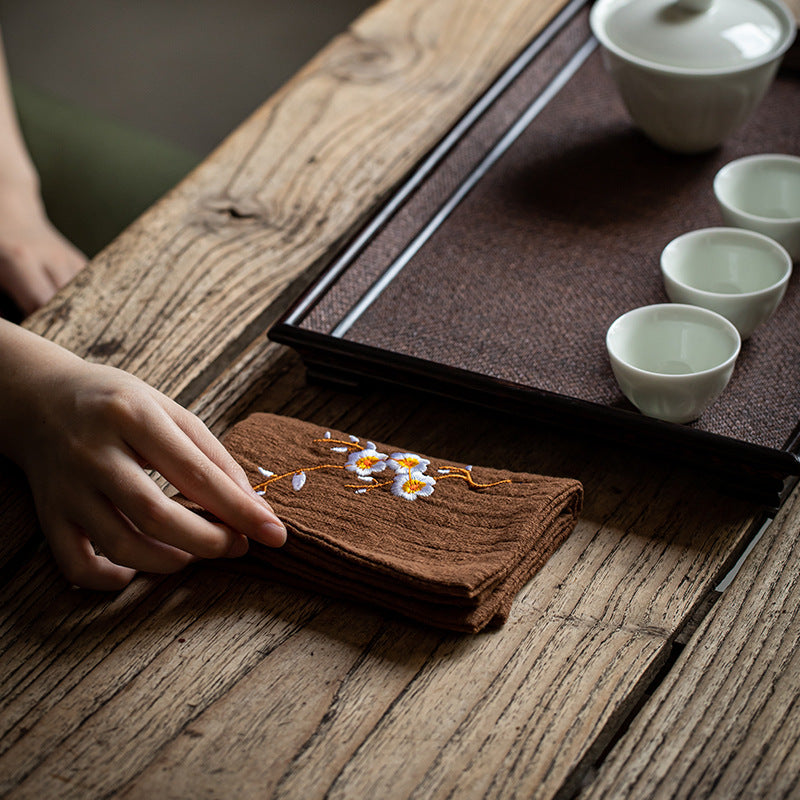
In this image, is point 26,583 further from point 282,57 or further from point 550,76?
point 282,57

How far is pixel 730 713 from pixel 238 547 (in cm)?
30

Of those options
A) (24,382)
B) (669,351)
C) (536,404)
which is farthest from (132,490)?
(669,351)

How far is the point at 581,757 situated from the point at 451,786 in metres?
0.07

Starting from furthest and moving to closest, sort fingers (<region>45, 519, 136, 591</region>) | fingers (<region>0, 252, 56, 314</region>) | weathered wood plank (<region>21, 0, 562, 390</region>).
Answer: fingers (<region>0, 252, 56, 314</region>)
weathered wood plank (<region>21, 0, 562, 390</region>)
fingers (<region>45, 519, 136, 591</region>)

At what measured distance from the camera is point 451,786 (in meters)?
0.52

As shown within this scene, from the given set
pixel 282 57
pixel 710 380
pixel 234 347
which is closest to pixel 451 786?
pixel 710 380

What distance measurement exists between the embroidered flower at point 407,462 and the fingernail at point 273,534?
0.09 metres

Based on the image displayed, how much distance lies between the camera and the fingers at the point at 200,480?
0.61 metres

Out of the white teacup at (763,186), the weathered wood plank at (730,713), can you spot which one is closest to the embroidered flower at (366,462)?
the weathered wood plank at (730,713)

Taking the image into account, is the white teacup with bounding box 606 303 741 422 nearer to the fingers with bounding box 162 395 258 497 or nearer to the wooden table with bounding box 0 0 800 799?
the wooden table with bounding box 0 0 800 799

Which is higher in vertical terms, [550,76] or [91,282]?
[91,282]

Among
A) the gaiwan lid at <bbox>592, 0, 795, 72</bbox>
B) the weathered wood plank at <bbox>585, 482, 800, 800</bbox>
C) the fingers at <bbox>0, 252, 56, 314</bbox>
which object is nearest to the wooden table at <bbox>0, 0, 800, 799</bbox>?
the weathered wood plank at <bbox>585, 482, 800, 800</bbox>

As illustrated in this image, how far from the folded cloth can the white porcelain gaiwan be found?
0.44 m

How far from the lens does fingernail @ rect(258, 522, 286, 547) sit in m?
0.61
